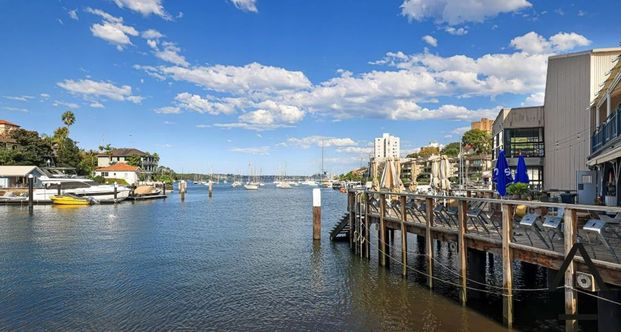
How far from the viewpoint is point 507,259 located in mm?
11664

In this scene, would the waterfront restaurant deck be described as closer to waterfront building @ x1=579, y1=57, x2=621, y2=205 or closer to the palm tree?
waterfront building @ x1=579, y1=57, x2=621, y2=205

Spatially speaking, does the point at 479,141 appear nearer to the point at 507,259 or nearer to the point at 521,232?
the point at 521,232

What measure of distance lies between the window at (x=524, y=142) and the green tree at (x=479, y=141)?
87.8 meters

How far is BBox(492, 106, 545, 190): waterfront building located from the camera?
105 feet

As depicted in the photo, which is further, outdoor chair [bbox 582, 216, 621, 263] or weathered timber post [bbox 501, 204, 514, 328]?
weathered timber post [bbox 501, 204, 514, 328]

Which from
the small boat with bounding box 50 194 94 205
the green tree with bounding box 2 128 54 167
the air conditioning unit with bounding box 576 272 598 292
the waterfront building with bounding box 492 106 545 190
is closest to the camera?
the air conditioning unit with bounding box 576 272 598 292

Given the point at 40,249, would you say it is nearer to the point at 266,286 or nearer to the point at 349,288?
the point at 266,286

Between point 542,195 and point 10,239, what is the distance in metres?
34.6

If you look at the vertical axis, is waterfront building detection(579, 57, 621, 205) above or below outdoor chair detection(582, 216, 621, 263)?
above

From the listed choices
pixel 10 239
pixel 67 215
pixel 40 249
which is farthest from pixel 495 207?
pixel 67 215

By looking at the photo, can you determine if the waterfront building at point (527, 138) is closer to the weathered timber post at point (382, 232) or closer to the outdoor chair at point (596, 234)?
the weathered timber post at point (382, 232)

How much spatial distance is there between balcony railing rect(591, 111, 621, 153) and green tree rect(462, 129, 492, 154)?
100116mm

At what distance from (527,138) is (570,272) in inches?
1022

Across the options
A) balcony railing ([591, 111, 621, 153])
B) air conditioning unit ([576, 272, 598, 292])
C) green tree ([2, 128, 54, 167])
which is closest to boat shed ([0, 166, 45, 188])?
green tree ([2, 128, 54, 167])
